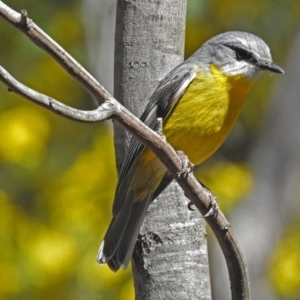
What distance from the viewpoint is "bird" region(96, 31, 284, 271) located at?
4.38m

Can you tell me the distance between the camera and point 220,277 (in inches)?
278

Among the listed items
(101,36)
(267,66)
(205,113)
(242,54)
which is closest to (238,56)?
(242,54)

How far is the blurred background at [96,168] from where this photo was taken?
629cm

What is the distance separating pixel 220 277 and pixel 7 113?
2.30 meters

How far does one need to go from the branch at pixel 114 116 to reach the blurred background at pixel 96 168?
8.49 ft

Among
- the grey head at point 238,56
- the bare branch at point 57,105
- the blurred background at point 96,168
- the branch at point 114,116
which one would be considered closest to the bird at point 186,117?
the grey head at point 238,56

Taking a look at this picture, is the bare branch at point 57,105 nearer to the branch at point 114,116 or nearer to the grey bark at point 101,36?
the branch at point 114,116

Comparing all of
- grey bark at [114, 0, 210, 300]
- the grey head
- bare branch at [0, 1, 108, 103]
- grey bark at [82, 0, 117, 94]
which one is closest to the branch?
bare branch at [0, 1, 108, 103]

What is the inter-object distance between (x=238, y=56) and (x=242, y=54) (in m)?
A: 0.03

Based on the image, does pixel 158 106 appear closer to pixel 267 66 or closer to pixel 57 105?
pixel 267 66

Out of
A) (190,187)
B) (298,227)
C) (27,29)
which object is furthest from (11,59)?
(27,29)

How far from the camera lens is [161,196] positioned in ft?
14.1

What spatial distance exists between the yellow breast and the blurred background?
80.5 inches

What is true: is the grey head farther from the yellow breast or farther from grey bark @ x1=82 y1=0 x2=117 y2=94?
grey bark @ x1=82 y1=0 x2=117 y2=94
